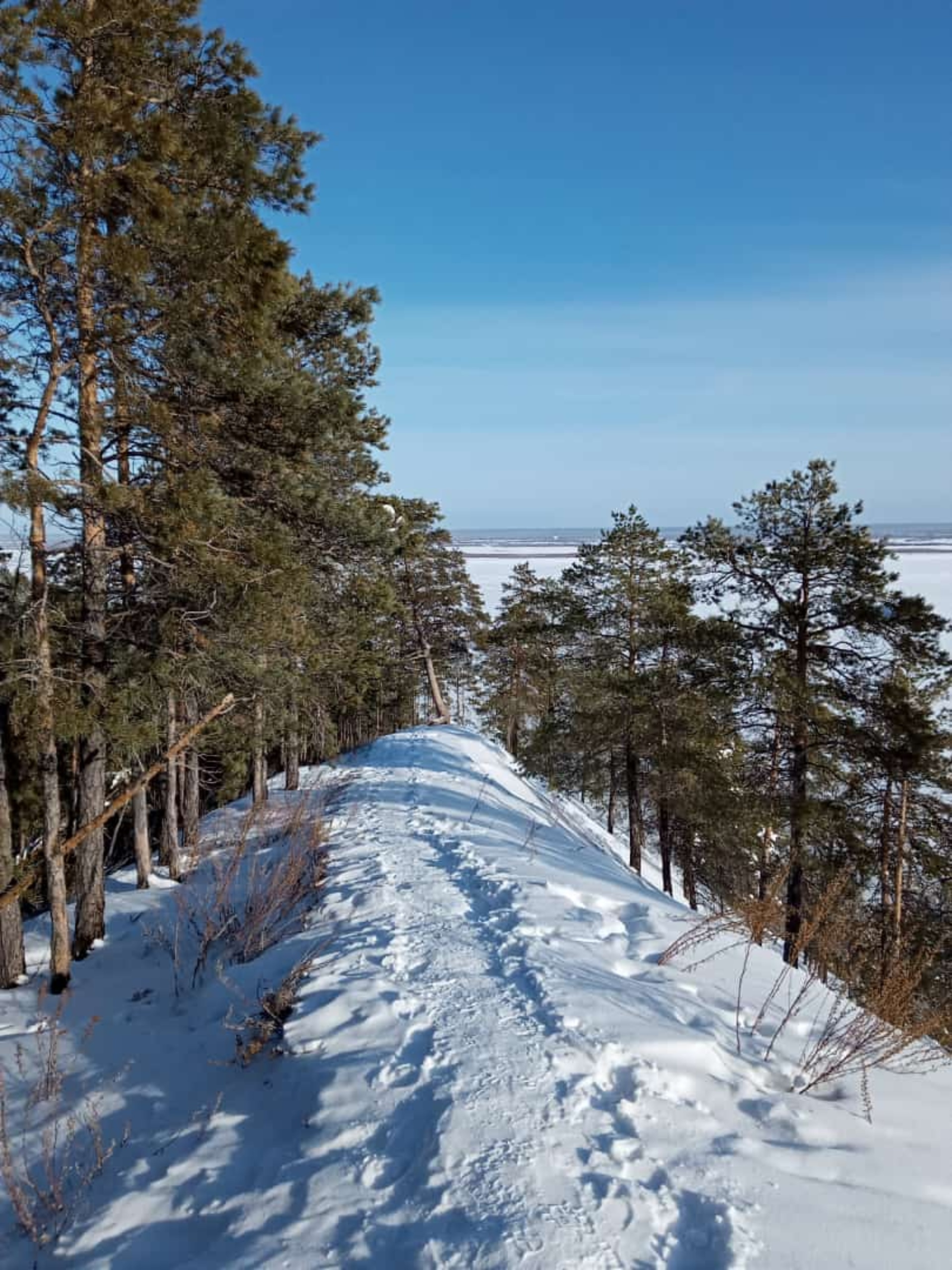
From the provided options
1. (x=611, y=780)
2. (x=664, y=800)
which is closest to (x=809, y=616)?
(x=664, y=800)

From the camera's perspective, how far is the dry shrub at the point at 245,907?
5.29 meters

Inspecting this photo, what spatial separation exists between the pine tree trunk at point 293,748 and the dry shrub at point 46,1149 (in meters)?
6.55

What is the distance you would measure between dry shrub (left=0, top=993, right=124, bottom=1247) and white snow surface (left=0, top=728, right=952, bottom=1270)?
3.0 inches

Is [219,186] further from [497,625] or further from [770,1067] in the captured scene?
[497,625]

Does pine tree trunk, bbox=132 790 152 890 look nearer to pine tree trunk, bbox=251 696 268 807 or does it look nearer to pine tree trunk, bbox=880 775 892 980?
pine tree trunk, bbox=251 696 268 807

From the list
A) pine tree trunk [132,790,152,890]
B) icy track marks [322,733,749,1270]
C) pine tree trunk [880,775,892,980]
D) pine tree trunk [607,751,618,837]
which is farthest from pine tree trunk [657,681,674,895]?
pine tree trunk [132,790,152,890]

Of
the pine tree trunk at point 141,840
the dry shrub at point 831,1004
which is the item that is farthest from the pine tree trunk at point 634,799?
the pine tree trunk at point 141,840

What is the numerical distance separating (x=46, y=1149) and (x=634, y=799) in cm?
1312

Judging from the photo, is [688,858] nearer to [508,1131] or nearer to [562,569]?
[562,569]

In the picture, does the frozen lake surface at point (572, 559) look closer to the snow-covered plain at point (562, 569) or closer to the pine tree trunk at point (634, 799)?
the snow-covered plain at point (562, 569)

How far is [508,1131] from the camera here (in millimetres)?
2898

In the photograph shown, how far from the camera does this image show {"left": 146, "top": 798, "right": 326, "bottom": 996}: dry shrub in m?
5.29

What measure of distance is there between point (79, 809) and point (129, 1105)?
3.65m

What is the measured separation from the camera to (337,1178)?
2.74m
